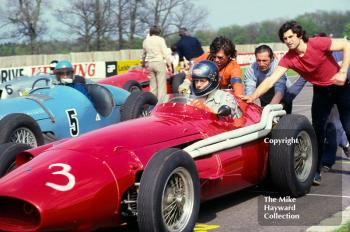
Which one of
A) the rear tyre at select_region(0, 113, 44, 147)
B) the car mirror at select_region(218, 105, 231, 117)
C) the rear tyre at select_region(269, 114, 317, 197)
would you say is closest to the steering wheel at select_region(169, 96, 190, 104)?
the car mirror at select_region(218, 105, 231, 117)

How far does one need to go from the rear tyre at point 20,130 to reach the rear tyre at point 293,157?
314 centimetres

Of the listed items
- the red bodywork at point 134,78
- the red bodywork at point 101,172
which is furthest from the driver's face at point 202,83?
the red bodywork at point 134,78

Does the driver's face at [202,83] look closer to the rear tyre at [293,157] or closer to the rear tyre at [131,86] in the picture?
the rear tyre at [293,157]

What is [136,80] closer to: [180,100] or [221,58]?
[221,58]

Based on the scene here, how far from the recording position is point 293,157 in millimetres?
6449

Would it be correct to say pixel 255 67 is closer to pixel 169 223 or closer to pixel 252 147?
pixel 252 147

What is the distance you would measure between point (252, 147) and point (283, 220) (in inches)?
32.9

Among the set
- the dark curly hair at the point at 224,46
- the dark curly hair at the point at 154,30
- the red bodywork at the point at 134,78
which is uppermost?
the dark curly hair at the point at 154,30

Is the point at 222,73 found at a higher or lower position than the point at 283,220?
higher

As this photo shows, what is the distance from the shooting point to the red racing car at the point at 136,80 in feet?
48.7

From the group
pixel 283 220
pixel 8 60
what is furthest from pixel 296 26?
pixel 8 60

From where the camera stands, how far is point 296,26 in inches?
263

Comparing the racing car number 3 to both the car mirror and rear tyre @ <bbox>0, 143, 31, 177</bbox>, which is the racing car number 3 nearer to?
rear tyre @ <bbox>0, 143, 31, 177</bbox>

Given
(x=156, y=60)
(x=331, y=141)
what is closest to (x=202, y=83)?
(x=331, y=141)
